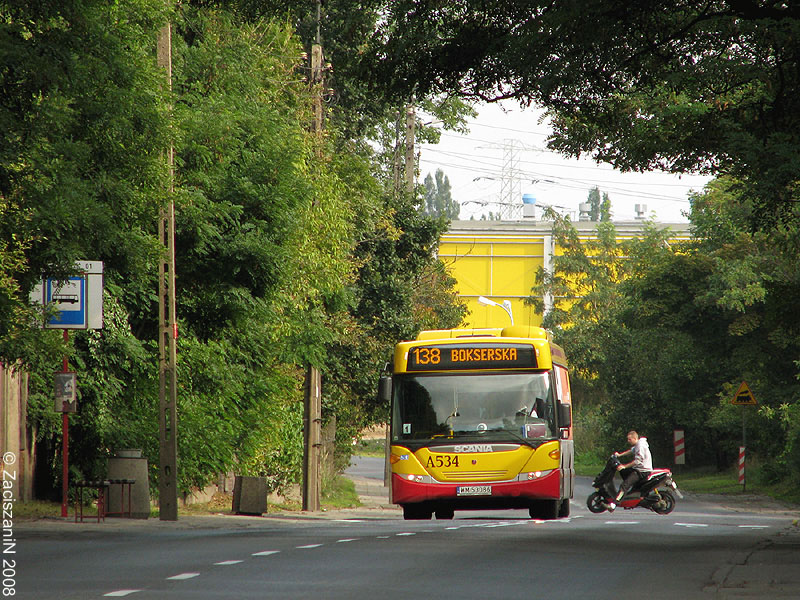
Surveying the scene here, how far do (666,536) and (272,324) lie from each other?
35.9ft

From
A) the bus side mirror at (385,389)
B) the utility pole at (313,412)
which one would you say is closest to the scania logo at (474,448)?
the bus side mirror at (385,389)

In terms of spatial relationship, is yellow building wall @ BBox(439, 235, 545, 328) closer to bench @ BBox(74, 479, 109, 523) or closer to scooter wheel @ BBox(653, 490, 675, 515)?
scooter wheel @ BBox(653, 490, 675, 515)

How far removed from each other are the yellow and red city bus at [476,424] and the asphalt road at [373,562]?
73 centimetres

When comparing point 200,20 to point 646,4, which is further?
point 200,20

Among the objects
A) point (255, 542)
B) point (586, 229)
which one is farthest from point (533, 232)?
point (255, 542)

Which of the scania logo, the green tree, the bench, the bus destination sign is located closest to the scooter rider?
the bus destination sign

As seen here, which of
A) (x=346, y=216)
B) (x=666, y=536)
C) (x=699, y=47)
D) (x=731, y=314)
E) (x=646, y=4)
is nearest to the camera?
(x=646, y=4)

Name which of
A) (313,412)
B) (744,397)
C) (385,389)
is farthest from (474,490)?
(744,397)

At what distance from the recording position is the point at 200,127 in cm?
2469

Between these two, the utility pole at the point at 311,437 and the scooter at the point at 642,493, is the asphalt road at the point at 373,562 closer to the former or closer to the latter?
the scooter at the point at 642,493

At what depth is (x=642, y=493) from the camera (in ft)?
98.2

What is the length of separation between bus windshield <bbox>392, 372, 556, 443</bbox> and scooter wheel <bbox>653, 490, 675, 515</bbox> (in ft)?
29.3

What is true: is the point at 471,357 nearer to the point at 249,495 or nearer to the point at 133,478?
the point at 133,478

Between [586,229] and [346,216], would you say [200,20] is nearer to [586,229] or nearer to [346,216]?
[346,216]
